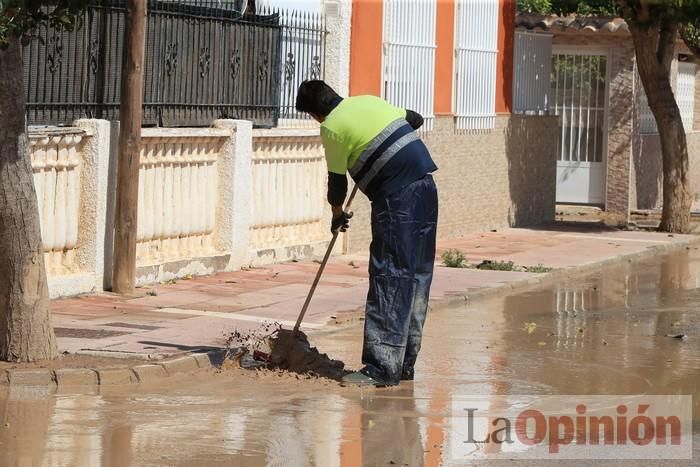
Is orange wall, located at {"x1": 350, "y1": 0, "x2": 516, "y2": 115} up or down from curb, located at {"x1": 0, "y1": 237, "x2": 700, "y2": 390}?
up

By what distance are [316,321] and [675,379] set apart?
335 centimetres

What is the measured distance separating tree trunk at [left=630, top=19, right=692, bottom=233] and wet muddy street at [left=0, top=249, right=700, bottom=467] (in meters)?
8.58

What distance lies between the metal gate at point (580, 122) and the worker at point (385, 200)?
16.8m

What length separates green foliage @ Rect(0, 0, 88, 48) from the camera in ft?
28.2

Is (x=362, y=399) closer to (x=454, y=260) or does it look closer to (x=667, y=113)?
(x=454, y=260)

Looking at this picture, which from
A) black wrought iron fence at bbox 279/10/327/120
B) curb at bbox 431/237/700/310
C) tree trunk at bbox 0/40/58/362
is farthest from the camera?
black wrought iron fence at bbox 279/10/327/120

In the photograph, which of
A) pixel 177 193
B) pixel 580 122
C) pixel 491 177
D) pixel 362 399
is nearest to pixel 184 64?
pixel 177 193

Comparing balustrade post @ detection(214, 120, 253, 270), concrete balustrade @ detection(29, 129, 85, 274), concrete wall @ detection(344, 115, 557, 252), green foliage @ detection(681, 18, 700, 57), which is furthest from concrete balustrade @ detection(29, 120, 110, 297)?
green foliage @ detection(681, 18, 700, 57)

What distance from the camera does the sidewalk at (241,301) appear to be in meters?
10.7

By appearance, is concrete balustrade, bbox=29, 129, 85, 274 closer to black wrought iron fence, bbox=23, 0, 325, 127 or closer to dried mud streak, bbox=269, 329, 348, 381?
black wrought iron fence, bbox=23, 0, 325, 127

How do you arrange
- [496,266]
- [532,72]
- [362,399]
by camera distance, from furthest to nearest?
[532,72]
[496,266]
[362,399]

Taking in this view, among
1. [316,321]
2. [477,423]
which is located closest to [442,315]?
[316,321]

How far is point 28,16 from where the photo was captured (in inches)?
349

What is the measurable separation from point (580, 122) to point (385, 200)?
690 inches
